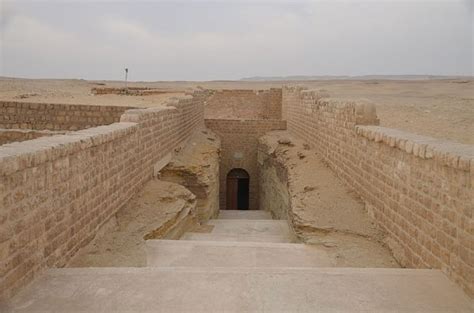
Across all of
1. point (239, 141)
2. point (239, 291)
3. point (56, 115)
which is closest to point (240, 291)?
point (239, 291)

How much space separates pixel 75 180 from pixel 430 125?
10.5 meters

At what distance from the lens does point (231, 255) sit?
6262 mm

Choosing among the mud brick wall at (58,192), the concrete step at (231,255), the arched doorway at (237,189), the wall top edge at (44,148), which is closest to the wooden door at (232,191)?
the arched doorway at (237,189)

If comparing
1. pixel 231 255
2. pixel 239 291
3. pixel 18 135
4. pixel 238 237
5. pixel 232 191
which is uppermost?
pixel 18 135

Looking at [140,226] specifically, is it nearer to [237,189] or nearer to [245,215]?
[245,215]

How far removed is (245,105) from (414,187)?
61.0 feet

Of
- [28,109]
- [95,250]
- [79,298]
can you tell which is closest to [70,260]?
[95,250]

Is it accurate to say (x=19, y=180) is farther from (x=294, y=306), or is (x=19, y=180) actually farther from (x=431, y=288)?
(x=431, y=288)

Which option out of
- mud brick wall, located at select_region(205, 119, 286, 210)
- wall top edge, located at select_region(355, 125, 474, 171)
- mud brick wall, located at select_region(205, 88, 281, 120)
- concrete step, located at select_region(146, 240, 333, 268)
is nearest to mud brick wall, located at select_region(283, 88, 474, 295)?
wall top edge, located at select_region(355, 125, 474, 171)

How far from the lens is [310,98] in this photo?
13086mm

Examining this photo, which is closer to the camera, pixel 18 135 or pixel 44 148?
pixel 44 148

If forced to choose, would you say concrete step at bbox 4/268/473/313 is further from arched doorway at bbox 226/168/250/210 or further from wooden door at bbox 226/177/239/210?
wooden door at bbox 226/177/239/210

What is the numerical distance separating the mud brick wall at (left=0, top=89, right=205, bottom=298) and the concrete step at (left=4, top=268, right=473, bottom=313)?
31 cm

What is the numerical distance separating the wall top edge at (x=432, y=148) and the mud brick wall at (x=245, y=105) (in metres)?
15.9
